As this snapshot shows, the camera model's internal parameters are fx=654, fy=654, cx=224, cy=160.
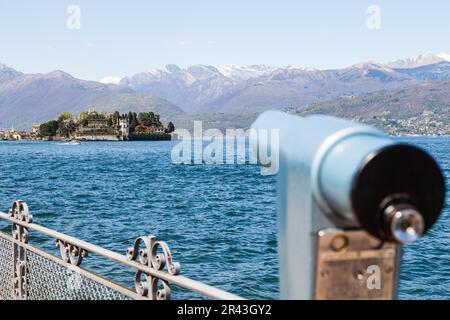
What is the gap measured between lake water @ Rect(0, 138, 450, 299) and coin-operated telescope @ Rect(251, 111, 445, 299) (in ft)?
48.5

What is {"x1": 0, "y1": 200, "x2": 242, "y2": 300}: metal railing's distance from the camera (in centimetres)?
401

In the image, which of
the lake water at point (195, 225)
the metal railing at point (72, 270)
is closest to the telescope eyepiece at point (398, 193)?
the metal railing at point (72, 270)

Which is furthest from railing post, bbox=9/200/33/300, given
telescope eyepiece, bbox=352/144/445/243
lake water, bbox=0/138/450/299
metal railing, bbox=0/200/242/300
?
lake water, bbox=0/138/450/299

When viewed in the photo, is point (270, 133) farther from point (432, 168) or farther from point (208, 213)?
point (208, 213)

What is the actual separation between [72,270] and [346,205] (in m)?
3.88

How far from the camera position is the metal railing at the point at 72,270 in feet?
13.2

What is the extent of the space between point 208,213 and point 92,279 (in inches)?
1491

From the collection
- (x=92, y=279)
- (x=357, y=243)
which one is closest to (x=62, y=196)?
(x=92, y=279)

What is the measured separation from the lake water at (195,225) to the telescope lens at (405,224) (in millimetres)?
15141

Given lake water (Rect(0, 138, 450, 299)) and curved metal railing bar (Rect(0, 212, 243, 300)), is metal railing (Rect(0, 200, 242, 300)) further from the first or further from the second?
lake water (Rect(0, 138, 450, 299))

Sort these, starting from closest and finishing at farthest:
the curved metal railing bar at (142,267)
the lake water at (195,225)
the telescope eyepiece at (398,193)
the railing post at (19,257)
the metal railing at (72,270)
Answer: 1. the telescope eyepiece at (398,193)
2. the curved metal railing bar at (142,267)
3. the metal railing at (72,270)
4. the railing post at (19,257)
5. the lake water at (195,225)

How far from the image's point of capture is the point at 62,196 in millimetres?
53375

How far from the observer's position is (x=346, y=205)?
6.42ft

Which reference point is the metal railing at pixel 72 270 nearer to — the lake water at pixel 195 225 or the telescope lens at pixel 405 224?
the telescope lens at pixel 405 224
